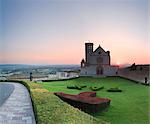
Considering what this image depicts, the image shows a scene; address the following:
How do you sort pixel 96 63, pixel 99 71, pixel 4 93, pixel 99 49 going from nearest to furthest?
1. pixel 4 93
2. pixel 99 71
3. pixel 96 63
4. pixel 99 49

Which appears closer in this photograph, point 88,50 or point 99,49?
point 88,50

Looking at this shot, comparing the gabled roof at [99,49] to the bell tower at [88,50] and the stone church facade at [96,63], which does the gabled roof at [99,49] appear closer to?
the stone church facade at [96,63]

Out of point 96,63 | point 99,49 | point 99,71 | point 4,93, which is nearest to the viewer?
point 4,93

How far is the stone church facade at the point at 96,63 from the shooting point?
670 inches

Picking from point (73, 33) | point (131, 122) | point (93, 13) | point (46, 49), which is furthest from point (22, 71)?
point (131, 122)

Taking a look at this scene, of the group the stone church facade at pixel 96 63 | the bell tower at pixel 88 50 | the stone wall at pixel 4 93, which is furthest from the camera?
the bell tower at pixel 88 50

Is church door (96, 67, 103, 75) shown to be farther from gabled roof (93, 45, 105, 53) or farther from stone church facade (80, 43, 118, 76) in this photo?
gabled roof (93, 45, 105, 53)

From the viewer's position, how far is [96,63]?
17.7m

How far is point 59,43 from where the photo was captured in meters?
10.9

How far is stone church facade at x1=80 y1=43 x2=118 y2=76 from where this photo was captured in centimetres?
1702

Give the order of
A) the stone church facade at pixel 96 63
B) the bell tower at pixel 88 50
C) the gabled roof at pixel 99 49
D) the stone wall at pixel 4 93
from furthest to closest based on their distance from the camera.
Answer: the gabled roof at pixel 99 49
the bell tower at pixel 88 50
the stone church facade at pixel 96 63
the stone wall at pixel 4 93

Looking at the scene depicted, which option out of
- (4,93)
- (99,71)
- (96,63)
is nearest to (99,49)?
(96,63)

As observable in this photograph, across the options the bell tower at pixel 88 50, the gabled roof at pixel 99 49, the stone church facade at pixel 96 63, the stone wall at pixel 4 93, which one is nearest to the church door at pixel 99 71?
the stone church facade at pixel 96 63

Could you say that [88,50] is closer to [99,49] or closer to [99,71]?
[99,49]
